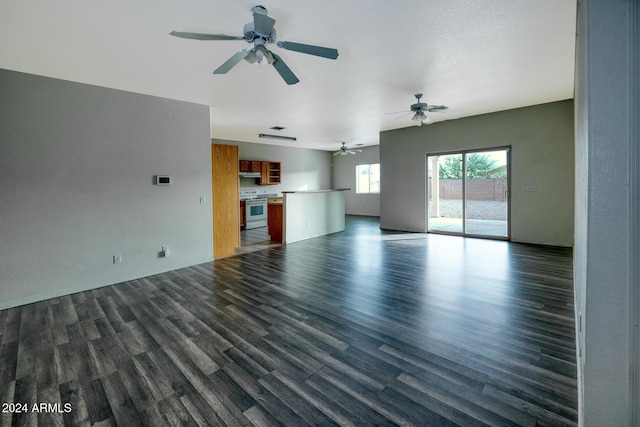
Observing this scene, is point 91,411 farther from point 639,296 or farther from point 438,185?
point 438,185

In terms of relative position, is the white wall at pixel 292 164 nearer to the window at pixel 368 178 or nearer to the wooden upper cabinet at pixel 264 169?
the wooden upper cabinet at pixel 264 169

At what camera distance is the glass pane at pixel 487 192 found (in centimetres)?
640

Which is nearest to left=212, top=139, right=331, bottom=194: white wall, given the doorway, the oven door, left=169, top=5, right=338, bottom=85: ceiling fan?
the oven door

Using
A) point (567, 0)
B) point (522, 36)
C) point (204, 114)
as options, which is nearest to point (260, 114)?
point (204, 114)

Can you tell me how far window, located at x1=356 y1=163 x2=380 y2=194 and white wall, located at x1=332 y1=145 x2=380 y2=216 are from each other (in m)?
0.17

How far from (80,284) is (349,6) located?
462 cm

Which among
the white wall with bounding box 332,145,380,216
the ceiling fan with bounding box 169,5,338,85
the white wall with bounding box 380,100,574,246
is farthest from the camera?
the white wall with bounding box 332,145,380,216

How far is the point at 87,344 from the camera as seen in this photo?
99.2 inches

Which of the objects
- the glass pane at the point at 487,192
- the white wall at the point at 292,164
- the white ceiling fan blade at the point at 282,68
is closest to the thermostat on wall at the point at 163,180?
the white ceiling fan blade at the point at 282,68

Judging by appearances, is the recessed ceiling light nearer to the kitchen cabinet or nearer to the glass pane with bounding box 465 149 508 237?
the kitchen cabinet

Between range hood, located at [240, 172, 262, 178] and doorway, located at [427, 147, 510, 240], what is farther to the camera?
range hood, located at [240, 172, 262, 178]

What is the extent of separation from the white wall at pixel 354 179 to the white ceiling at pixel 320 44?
610 centimetres

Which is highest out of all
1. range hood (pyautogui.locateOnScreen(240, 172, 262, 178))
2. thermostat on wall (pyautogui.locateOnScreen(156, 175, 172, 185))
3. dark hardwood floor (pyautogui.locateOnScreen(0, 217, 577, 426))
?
range hood (pyautogui.locateOnScreen(240, 172, 262, 178))

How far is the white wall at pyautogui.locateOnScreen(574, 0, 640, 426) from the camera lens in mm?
1141
